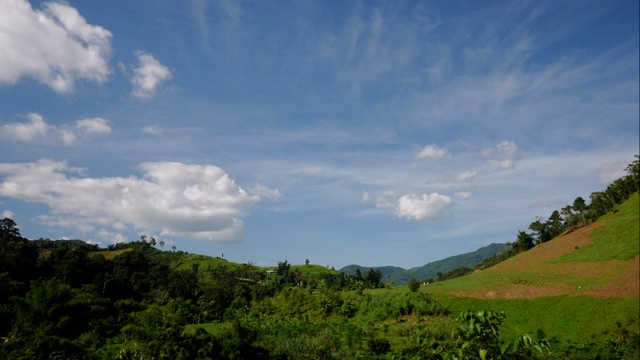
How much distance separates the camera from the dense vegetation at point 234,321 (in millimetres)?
13328

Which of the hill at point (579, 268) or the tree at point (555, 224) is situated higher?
the tree at point (555, 224)

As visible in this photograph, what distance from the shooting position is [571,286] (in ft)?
147

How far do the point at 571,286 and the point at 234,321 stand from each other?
35229 mm

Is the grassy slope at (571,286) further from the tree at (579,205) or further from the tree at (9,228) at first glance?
the tree at (9,228)

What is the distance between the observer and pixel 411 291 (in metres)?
52.2

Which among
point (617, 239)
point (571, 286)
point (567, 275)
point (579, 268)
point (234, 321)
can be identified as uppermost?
point (617, 239)

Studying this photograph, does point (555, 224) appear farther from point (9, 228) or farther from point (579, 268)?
point (9, 228)

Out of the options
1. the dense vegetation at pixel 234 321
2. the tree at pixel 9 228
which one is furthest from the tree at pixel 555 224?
A: the tree at pixel 9 228

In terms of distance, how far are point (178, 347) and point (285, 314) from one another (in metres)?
29.1

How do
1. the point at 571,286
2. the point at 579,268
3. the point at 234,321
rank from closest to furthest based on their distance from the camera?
the point at 234,321 → the point at 571,286 → the point at 579,268

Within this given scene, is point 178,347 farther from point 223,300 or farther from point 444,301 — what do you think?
point 223,300

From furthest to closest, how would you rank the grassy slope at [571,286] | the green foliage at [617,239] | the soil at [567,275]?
the green foliage at [617,239]
the soil at [567,275]
the grassy slope at [571,286]

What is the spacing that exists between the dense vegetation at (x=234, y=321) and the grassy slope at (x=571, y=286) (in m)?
0.49

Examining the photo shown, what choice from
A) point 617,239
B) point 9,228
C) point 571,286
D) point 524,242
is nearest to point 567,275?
point 571,286
